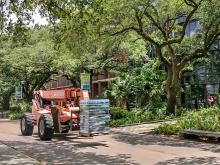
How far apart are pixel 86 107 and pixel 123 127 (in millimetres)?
8440

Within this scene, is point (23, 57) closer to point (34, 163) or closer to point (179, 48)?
point (179, 48)

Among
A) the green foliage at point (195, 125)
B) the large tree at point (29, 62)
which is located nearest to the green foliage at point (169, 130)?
the green foliage at point (195, 125)

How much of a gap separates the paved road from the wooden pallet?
596 mm

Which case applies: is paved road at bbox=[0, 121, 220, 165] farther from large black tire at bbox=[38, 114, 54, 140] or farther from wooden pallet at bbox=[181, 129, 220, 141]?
wooden pallet at bbox=[181, 129, 220, 141]

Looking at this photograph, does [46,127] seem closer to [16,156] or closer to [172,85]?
[16,156]

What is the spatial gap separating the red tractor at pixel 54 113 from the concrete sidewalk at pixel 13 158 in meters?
3.86

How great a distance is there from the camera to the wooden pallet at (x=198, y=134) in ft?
61.6

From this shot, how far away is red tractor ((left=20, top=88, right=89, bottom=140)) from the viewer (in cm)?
2144

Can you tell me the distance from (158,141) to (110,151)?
340 centimetres

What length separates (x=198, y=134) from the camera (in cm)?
1970

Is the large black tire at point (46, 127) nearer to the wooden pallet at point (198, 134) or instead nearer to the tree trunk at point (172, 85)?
the wooden pallet at point (198, 134)

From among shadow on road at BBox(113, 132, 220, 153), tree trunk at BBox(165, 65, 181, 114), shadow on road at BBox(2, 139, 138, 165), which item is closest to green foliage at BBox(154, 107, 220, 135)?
shadow on road at BBox(113, 132, 220, 153)

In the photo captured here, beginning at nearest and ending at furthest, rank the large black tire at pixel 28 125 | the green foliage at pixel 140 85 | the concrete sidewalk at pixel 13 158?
1. the concrete sidewalk at pixel 13 158
2. the large black tire at pixel 28 125
3. the green foliage at pixel 140 85

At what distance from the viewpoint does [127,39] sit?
3106cm
